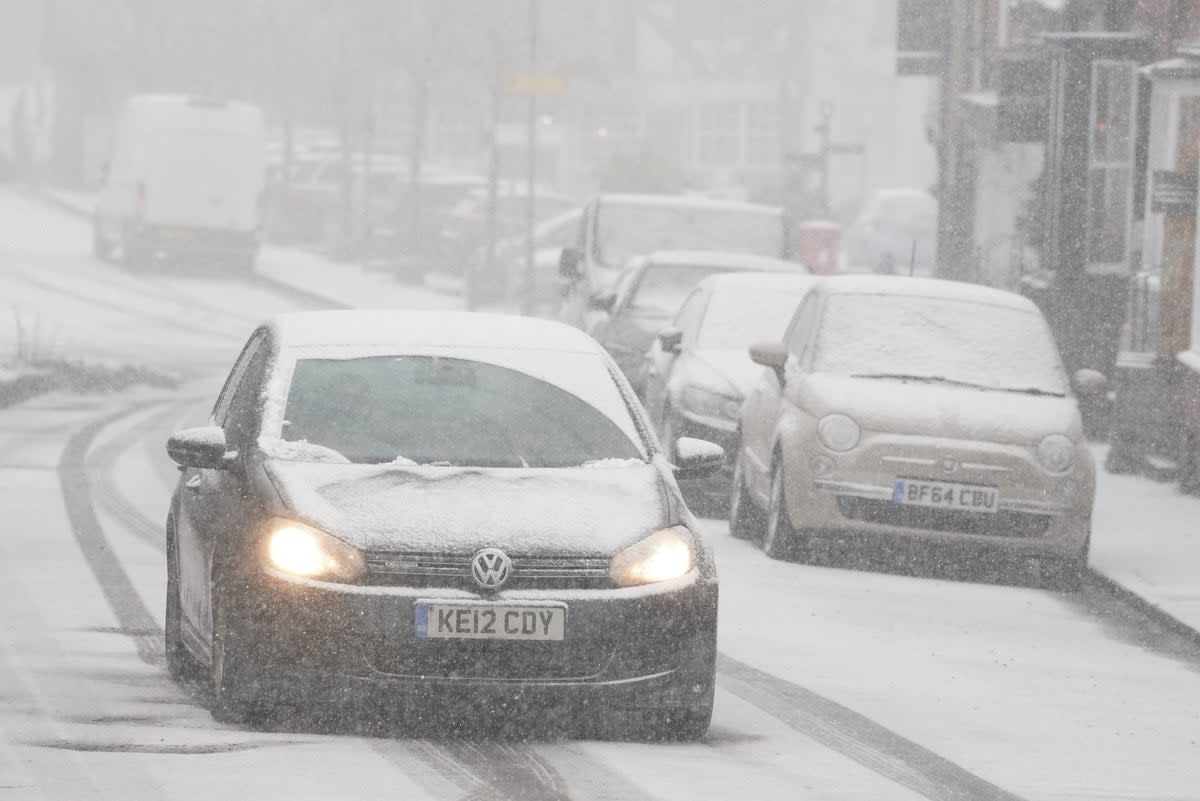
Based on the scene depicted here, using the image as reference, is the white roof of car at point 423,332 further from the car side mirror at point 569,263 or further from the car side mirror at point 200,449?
the car side mirror at point 569,263

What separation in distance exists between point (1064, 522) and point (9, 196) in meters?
54.3

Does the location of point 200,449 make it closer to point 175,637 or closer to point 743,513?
point 175,637

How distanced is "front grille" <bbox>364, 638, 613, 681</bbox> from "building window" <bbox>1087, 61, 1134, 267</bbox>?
677 inches

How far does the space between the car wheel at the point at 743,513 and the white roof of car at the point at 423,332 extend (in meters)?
6.02

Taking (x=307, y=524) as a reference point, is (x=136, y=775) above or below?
below

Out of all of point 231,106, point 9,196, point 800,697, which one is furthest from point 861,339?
point 9,196

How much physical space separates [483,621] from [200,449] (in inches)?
49.6

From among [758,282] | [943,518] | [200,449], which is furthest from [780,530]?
[200,449]

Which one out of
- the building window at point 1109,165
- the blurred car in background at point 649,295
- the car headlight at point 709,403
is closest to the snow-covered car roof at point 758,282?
the car headlight at point 709,403

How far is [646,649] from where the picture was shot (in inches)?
320

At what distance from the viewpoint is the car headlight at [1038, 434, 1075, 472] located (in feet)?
46.1

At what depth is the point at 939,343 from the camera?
14.8m

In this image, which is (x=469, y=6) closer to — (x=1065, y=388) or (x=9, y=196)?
(x=9, y=196)

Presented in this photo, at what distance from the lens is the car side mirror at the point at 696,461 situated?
9242 mm
